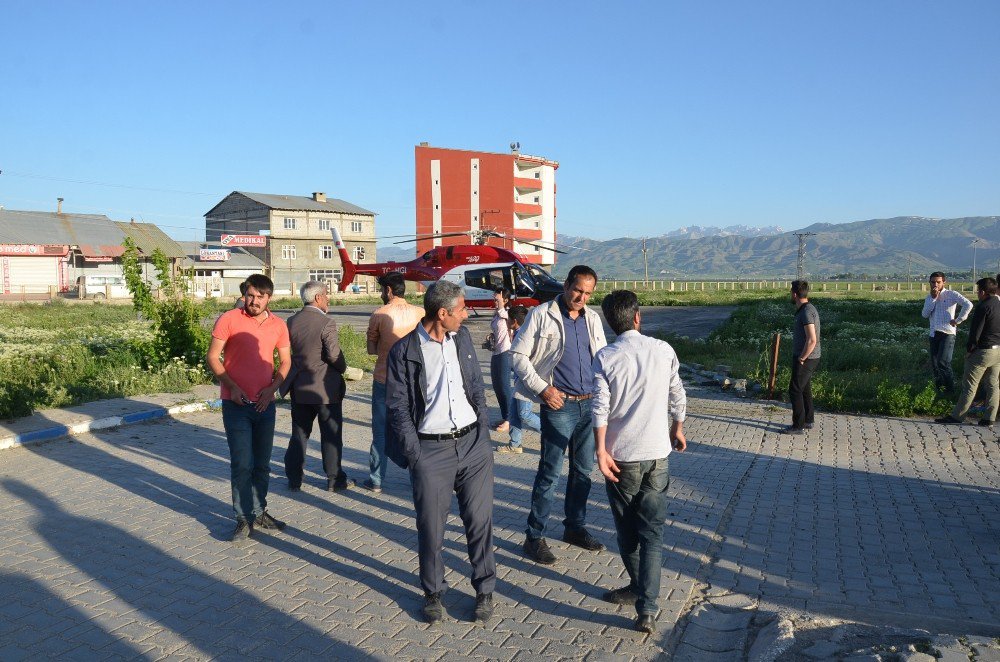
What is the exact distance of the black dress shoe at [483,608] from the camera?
14.2 ft

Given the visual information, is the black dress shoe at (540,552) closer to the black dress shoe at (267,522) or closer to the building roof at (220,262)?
the black dress shoe at (267,522)

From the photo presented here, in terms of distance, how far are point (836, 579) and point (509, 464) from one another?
378 cm

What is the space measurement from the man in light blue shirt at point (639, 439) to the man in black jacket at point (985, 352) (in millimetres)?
7191

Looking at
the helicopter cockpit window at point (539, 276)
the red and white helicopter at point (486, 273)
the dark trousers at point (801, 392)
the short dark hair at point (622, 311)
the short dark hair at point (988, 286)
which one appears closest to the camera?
the short dark hair at point (622, 311)

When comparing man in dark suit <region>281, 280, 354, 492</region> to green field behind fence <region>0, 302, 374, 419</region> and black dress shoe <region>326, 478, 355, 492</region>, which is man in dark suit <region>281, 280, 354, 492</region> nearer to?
black dress shoe <region>326, 478, 355, 492</region>

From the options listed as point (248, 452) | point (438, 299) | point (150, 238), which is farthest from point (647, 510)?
point (150, 238)

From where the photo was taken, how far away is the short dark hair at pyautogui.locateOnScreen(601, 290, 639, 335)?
4.43m

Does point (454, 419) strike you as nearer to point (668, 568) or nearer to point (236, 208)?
point (668, 568)

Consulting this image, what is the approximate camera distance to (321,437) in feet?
22.3

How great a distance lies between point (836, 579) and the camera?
5.02 meters

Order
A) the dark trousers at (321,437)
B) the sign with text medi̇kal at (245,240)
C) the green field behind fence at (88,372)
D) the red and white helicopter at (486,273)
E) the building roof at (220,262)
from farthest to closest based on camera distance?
the sign with text medi̇kal at (245,240) < the building roof at (220,262) < the red and white helicopter at (486,273) < the green field behind fence at (88,372) < the dark trousers at (321,437)

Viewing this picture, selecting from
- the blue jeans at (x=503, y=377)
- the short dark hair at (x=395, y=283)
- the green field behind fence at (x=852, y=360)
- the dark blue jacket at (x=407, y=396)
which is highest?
the short dark hair at (x=395, y=283)

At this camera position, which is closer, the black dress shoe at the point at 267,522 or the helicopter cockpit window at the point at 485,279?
the black dress shoe at the point at 267,522

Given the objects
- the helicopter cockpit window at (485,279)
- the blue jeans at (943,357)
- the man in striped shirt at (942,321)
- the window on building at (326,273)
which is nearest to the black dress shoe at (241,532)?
the man in striped shirt at (942,321)
